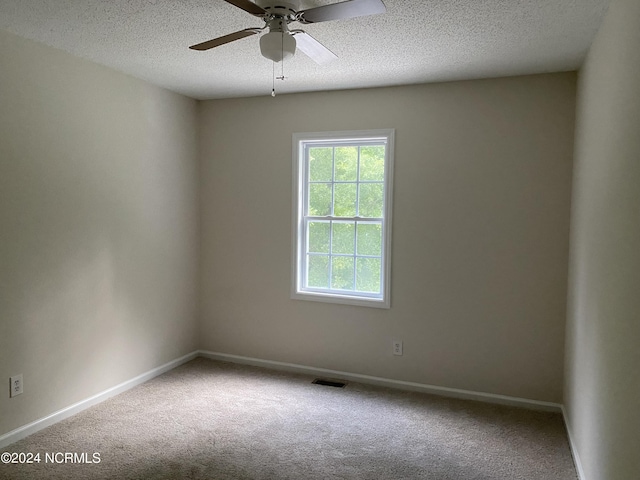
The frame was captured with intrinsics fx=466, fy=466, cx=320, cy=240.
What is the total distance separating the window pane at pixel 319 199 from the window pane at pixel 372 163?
36 centimetres

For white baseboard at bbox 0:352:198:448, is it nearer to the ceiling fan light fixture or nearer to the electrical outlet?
the electrical outlet

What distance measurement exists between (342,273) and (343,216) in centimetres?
51

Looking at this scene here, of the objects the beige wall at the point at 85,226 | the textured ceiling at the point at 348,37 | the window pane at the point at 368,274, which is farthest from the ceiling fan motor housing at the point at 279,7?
the window pane at the point at 368,274

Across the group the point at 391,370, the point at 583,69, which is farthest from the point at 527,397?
the point at 583,69

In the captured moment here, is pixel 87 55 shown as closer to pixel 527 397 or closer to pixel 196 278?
pixel 196 278

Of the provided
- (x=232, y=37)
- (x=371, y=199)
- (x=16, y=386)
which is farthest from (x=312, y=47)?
(x=16, y=386)

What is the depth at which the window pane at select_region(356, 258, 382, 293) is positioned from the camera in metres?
4.00

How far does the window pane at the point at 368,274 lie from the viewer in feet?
13.1

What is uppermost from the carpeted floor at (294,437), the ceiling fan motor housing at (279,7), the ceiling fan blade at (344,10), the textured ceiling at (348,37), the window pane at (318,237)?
the textured ceiling at (348,37)

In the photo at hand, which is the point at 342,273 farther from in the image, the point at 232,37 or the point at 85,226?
the point at 232,37

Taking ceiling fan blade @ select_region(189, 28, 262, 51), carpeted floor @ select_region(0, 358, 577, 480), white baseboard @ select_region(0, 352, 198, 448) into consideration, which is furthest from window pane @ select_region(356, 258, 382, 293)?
ceiling fan blade @ select_region(189, 28, 262, 51)

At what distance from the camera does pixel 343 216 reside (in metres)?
4.09

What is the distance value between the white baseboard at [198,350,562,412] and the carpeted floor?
0.08 meters

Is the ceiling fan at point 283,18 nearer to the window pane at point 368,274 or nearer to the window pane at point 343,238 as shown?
the window pane at point 343,238
